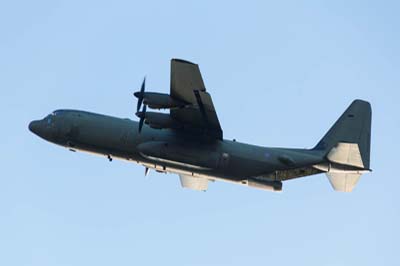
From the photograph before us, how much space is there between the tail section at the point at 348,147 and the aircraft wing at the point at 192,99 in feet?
19.2

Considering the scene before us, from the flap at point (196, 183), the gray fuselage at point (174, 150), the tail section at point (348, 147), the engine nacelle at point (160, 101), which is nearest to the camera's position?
the engine nacelle at point (160, 101)

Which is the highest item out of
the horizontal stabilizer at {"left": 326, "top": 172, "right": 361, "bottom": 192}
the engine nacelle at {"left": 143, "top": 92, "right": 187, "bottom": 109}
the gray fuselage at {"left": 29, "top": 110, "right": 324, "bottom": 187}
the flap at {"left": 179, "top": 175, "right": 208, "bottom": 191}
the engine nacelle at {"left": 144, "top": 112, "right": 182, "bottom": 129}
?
the engine nacelle at {"left": 143, "top": 92, "right": 187, "bottom": 109}

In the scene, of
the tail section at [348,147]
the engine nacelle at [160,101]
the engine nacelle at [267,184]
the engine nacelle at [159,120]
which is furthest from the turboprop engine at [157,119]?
the tail section at [348,147]

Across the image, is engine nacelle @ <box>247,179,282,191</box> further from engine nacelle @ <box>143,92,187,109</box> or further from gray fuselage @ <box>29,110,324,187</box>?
engine nacelle @ <box>143,92,187,109</box>

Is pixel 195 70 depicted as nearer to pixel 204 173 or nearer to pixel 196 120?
pixel 196 120

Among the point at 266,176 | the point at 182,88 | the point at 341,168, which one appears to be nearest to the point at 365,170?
the point at 341,168

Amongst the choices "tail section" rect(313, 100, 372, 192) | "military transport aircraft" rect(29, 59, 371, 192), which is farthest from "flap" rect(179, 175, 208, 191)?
"tail section" rect(313, 100, 372, 192)

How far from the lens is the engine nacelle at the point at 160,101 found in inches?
1160

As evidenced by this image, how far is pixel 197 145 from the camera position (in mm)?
31578

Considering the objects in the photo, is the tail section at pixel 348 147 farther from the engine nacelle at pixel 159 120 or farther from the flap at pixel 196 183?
the engine nacelle at pixel 159 120

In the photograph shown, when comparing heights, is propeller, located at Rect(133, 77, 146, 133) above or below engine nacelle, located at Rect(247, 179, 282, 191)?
above

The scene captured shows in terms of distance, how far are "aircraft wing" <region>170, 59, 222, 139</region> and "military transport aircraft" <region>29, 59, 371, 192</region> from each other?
0.15ft

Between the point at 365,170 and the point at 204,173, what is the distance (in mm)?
7890

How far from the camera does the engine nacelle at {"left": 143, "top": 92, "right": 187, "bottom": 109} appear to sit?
29.5 meters
